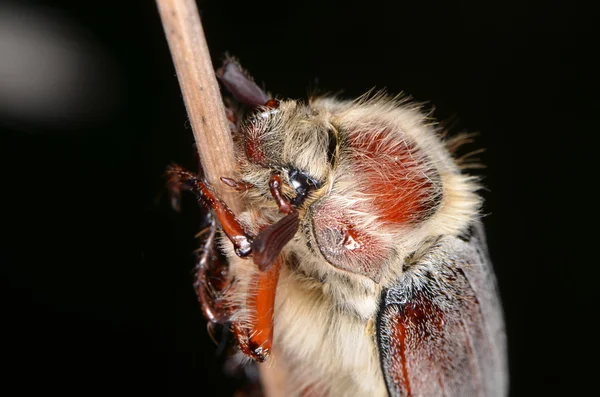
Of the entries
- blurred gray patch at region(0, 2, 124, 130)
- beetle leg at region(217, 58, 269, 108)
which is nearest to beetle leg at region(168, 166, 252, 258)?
beetle leg at region(217, 58, 269, 108)

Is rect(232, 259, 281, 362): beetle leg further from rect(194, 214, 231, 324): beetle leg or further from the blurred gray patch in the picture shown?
the blurred gray patch

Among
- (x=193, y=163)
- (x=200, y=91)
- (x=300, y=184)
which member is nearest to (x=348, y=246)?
(x=300, y=184)

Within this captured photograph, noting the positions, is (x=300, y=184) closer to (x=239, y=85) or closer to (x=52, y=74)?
(x=239, y=85)

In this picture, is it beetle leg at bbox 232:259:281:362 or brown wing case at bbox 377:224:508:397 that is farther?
brown wing case at bbox 377:224:508:397

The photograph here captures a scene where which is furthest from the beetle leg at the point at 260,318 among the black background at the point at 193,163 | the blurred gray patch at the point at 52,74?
the blurred gray patch at the point at 52,74

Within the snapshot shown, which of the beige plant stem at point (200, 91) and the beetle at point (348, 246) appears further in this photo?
the beetle at point (348, 246)

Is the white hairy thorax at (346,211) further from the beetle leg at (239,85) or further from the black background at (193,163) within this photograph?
the black background at (193,163)
